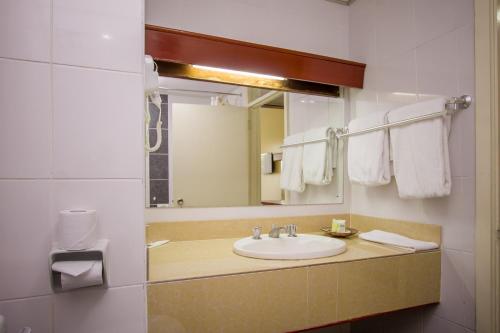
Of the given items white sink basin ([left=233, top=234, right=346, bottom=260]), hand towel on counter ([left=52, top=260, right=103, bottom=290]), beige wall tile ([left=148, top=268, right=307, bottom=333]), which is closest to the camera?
hand towel on counter ([left=52, top=260, right=103, bottom=290])

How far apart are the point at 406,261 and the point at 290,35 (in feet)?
4.06

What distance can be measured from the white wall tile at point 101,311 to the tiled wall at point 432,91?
3.83 ft

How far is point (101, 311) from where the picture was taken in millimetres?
685

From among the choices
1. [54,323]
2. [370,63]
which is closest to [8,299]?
[54,323]

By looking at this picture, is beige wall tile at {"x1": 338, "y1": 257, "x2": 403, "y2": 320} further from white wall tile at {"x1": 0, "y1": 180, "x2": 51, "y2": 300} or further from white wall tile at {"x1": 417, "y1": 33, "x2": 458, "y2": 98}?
white wall tile at {"x1": 0, "y1": 180, "x2": 51, "y2": 300}

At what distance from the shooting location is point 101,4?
689 millimetres

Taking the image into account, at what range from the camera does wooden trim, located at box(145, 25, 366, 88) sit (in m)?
1.24

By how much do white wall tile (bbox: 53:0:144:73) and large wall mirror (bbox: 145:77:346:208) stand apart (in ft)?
2.08

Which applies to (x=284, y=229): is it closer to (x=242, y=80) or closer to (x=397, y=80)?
(x=242, y=80)

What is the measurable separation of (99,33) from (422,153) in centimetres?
119

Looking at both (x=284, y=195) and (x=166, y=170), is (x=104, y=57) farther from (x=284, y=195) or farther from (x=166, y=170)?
(x=284, y=195)

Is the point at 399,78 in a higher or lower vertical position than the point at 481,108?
higher

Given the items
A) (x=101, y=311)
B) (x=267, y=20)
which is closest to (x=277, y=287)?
(x=101, y=311)

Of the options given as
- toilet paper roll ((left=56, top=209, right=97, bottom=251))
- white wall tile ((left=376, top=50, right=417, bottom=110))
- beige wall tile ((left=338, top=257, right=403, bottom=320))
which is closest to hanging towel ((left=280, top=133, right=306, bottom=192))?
white wall tile ((left=376, top=50, right=417, bottom=110))
